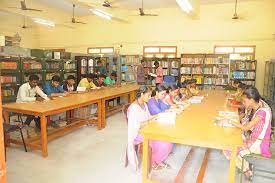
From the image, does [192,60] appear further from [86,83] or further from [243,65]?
[86,83]

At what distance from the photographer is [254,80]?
888cm

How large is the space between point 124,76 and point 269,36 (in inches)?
245

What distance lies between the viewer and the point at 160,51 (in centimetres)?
1038

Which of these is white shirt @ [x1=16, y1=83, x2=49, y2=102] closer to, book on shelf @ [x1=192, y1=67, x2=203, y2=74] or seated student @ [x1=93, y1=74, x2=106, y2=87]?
seated student @ [x1=93, y1=74, x2=106, y2=87]

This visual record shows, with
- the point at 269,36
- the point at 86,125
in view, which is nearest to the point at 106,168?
the point at 86,125

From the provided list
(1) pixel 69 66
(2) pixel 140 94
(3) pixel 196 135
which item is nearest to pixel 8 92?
(1) pixel 69 66

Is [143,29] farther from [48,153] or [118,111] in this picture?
[48,153]

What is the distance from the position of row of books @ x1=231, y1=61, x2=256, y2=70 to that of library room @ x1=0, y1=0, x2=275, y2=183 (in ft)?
0.13

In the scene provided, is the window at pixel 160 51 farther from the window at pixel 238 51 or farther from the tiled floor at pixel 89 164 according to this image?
the tiled floor at pixel 89 164

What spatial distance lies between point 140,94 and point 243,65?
7.06m

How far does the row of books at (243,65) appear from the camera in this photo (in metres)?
8.79

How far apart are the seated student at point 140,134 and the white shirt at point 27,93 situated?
2.46 meters

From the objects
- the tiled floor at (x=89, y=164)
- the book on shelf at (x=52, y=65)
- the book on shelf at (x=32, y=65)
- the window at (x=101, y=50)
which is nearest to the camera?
the tiled floor at (x=89, y=164)

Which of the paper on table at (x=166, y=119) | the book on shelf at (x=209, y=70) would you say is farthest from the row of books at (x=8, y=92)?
the book on shelf at (x=209, y=70)
